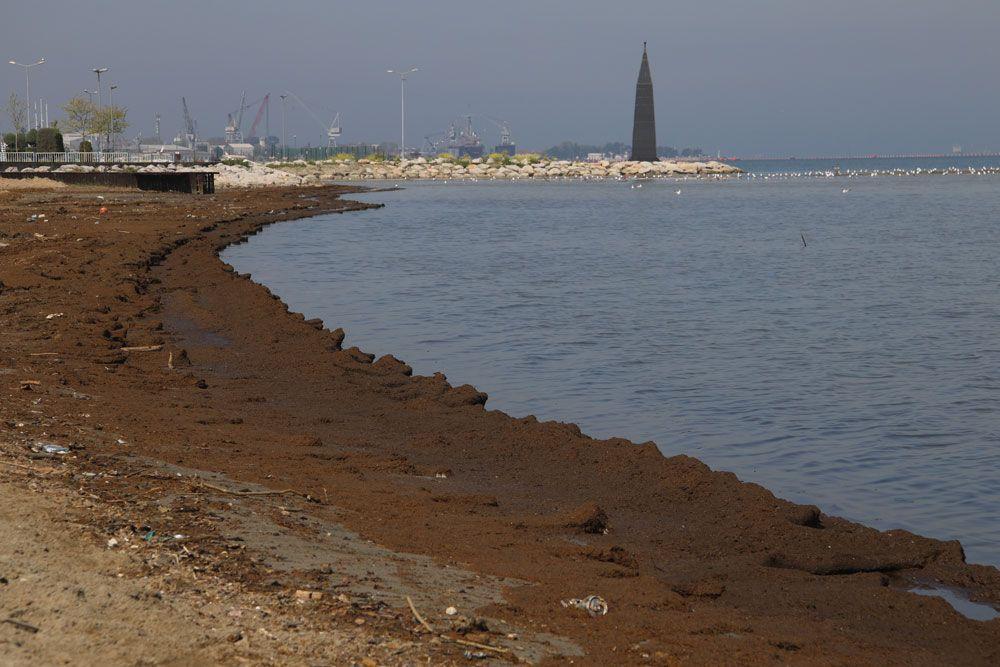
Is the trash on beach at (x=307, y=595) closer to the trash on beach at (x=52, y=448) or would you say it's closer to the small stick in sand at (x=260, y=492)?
the small stick in sand at (x=260, y=492)

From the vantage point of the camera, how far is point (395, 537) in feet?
24.0

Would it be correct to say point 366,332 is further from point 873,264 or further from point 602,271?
point 873,264

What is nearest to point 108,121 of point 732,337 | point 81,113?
point 81,113

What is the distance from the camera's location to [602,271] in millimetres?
34094

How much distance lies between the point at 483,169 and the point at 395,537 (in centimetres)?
15009

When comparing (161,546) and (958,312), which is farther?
(958,312)

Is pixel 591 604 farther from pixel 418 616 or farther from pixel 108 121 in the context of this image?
pixel 108 121

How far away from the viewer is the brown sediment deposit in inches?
211

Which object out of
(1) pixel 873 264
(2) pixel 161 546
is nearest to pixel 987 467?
(2) pixel 161 546

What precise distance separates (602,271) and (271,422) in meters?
23.5

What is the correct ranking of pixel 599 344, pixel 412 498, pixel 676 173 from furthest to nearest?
pixel 676 173
pixel 599 344
pixel 412 498

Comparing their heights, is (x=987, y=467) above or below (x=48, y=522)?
below

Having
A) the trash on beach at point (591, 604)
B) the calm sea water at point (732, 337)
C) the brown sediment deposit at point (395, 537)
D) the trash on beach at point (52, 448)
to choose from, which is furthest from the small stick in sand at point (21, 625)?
the calm sea water at point (732, 337)

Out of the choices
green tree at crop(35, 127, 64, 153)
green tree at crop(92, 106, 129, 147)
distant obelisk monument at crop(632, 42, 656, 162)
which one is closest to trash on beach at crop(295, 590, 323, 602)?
green tree at crop(35, 127, 64, 153)
